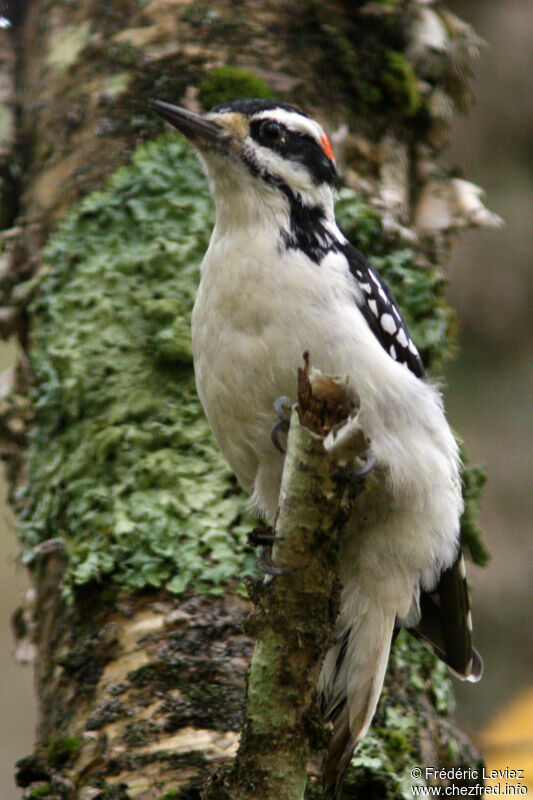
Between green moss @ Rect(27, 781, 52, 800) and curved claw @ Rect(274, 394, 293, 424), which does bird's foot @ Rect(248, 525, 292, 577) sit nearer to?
curved claw @ Rect(274, 394, 293, 424)

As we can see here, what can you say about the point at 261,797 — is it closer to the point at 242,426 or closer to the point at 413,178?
the point at 242,426

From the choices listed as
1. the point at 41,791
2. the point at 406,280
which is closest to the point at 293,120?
the point at 406,280

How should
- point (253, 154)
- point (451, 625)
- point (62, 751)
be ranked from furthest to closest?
point (451, 625), point (253, 154), point (62, 751)

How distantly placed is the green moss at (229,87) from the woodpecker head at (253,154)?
34.5 inches

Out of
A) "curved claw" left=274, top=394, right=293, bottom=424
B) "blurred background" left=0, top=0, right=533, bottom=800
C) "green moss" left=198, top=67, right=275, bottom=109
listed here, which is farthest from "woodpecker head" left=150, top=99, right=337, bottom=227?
"blurred background" left=0, top=0, right=533, bottom=800

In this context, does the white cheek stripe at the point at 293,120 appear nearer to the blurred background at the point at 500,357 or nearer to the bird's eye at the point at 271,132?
the bird's eye at the point at 271,132

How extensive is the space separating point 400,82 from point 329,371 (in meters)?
2.10

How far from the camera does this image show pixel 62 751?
9.31 ft

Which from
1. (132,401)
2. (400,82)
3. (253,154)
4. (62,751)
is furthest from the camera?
(400,82)

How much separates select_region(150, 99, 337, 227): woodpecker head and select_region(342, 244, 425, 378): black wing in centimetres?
24

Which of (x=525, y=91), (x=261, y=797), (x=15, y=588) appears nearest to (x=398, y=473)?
(x=261, y=797)

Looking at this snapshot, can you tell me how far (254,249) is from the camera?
9.15 feet

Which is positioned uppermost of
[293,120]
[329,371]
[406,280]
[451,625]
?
[293,120]

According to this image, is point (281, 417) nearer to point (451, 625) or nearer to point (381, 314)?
point (381, 314)
